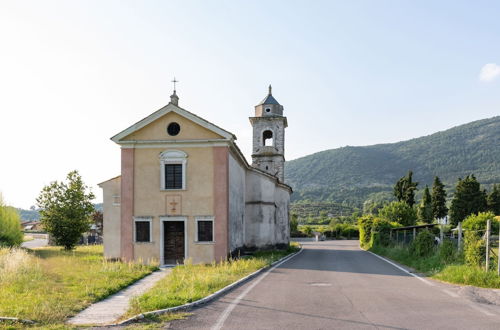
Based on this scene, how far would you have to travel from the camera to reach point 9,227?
2995cm

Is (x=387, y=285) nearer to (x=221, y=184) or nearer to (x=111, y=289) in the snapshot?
(x=111, y=289)

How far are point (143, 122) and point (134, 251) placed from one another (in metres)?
6.48

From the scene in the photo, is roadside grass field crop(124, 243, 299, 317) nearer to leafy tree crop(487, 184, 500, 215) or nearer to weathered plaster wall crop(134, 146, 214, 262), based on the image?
weathered plaster wall crop(134, 146, 214, 262)

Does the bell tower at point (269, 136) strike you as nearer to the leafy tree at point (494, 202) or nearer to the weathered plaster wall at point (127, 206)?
the weathered plaster wall at point (127, 206)

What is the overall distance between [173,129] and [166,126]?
387 mm

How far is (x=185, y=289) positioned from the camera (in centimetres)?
1270

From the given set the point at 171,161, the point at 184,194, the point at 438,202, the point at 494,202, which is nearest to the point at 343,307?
the point at 184,194

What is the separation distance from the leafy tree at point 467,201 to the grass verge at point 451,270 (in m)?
45.6

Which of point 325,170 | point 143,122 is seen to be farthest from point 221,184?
point 325,170

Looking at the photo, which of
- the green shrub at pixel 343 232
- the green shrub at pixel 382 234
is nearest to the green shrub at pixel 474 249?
the green shrub at pixel 382 234

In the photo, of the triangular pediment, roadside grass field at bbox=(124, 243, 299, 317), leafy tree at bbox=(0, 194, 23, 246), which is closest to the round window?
the triangular pediment

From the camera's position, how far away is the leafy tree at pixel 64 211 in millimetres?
33594

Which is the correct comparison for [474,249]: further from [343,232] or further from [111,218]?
[343,232]

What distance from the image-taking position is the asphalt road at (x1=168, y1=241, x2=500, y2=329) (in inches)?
356
